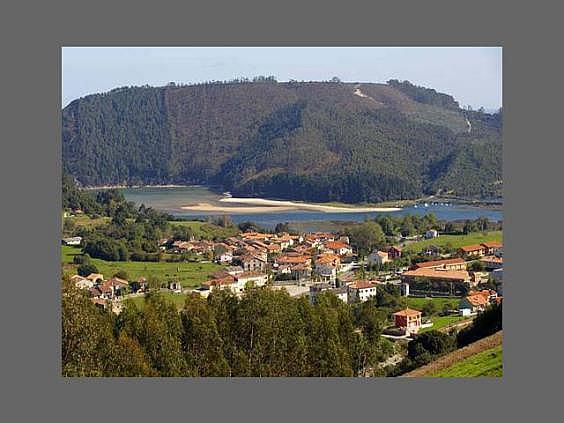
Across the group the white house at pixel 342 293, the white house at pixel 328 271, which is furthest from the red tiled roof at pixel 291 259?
the white house at pixel 342 293

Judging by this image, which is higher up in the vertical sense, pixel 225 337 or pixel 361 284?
pixel 361 284

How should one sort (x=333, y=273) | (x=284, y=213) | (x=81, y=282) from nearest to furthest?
1. (x=81, y=282)
2. (x=333, y=273)
3. (x=284, y=213)

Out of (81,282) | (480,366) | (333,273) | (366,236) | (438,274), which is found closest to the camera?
(480,366)

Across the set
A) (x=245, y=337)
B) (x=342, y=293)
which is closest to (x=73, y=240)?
(x=245, y=337)

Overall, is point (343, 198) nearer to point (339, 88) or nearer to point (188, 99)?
point (339, 88)

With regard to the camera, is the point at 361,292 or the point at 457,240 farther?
the point at 457,240

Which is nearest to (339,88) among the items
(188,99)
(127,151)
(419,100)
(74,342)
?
(419,100)

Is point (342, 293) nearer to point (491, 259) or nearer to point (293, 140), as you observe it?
point (491, 259)

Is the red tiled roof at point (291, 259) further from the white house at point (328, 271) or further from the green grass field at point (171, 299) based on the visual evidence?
the green grass field at point (171, 299)
